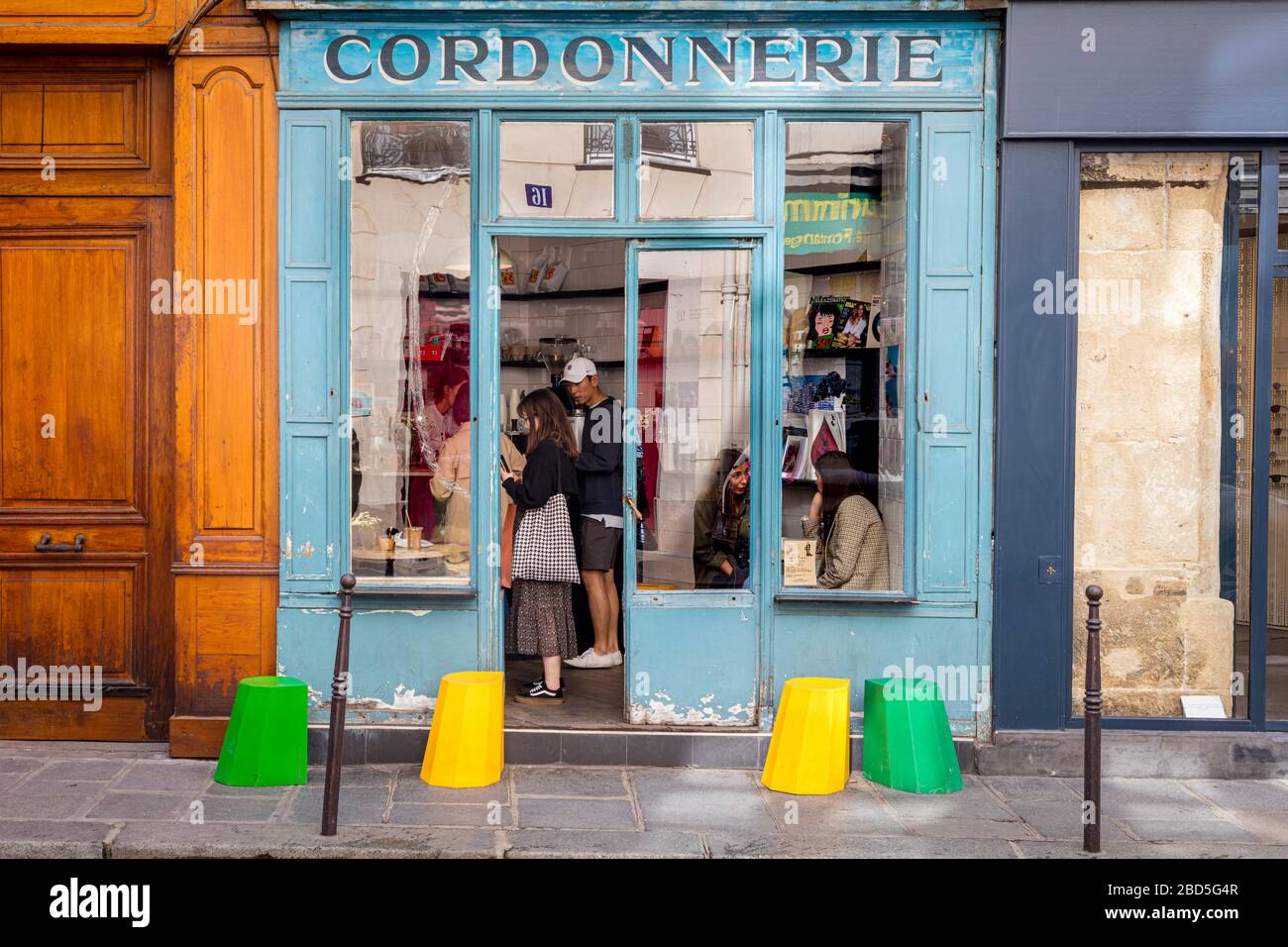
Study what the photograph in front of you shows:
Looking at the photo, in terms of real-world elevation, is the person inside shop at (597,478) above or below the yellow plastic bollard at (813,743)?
above

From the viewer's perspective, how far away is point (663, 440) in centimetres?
769

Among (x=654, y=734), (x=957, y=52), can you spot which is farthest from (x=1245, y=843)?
(x=957, y=52)

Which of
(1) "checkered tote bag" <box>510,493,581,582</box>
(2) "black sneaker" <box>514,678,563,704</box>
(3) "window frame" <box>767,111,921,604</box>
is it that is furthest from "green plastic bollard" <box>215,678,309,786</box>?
(3) "window frame" <box>767,111,921,604</box>

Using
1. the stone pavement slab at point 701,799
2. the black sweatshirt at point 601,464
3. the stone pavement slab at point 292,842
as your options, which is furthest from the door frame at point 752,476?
the stone pavement slab at point 292,842

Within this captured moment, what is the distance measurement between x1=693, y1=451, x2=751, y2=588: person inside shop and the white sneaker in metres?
1.94

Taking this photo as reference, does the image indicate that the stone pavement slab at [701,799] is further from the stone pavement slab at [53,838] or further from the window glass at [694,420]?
the stone pavement slab at [53,838]

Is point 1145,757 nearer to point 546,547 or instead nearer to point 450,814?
point 546,547

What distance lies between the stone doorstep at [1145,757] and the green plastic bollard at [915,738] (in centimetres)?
51

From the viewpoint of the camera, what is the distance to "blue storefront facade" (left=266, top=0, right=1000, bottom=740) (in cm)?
730

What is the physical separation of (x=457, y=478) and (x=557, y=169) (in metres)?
1.93

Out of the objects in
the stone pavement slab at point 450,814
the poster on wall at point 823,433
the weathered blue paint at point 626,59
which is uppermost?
the weathered blue paint at point 626,59

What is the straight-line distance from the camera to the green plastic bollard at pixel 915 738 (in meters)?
6.77

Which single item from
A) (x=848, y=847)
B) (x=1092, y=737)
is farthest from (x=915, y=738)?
(x=1092, y=737)
